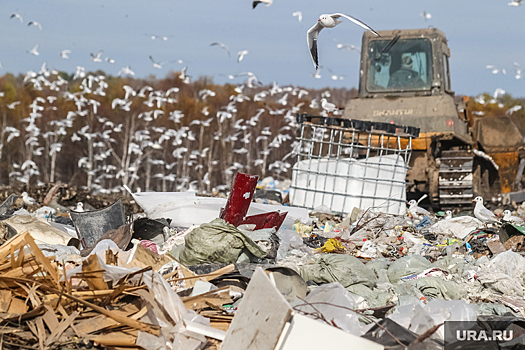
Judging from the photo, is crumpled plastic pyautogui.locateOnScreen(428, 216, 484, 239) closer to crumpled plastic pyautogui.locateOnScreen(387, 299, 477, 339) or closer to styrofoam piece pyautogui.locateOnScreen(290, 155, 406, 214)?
styrofoam piece pyautogui.locateOnScreen(290, 155, 406, 214)

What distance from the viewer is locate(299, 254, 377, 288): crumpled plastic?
3.79 metres

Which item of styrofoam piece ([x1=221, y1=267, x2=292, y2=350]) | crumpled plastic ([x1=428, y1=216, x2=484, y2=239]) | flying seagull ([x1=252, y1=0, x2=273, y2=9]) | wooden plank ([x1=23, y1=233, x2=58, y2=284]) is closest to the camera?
styrofoam piece ([x1=221, y1=267, x2=292, y2=350])

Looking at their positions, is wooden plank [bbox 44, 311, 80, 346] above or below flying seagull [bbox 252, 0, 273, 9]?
below

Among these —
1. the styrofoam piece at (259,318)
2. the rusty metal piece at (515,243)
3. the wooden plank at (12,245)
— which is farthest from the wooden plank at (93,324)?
the rusty metal piece at (515,243)

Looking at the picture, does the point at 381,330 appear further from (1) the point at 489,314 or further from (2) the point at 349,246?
(2) the point at 349,246

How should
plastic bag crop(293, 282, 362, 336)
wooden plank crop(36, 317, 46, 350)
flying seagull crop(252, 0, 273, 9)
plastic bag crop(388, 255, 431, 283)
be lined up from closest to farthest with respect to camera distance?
wooden plank crop(36, 317, 46, 350) → plastic bag crop(293, 282, 362, 336) → plastic bag crop(388, 255, 431, 283) → flying seagull crop(252, 0, 273, 9)

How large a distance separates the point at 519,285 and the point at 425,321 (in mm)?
1388

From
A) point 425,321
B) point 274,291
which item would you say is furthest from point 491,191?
point 274,291

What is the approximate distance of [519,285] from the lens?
150 inches

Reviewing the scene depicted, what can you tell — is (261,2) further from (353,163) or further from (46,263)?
(46,263)

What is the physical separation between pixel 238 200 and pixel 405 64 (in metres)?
5.31

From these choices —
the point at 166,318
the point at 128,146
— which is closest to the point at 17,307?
the point at 166,318

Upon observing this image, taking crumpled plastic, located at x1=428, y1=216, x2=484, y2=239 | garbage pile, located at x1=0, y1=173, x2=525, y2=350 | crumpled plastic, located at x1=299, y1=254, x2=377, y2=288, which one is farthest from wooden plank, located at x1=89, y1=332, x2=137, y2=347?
crumpled plastic, located at x1=428, y1=216, x2=484, y2=239

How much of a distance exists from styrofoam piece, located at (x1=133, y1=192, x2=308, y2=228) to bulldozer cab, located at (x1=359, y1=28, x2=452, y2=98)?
Answer: 378 cm
